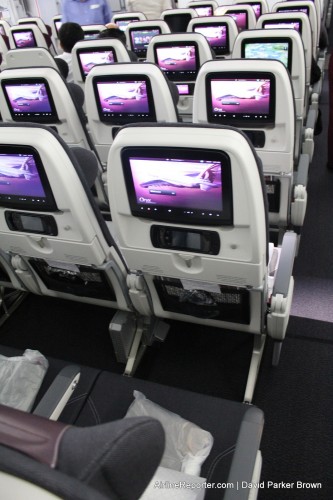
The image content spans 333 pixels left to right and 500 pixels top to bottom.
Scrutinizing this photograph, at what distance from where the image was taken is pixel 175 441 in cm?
137

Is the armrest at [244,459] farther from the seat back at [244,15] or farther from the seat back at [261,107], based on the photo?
the seat back at [244,15]

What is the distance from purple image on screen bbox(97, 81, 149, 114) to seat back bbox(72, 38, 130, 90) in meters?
1.21

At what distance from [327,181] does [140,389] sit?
290 centimetres

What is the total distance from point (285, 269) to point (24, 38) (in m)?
6.93

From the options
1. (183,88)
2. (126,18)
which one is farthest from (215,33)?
(126,18)

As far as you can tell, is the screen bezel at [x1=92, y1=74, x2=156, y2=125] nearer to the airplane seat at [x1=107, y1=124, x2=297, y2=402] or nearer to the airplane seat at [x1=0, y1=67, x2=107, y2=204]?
the airplane seat at [x1=0, y1=67, x2=107, y2=204]

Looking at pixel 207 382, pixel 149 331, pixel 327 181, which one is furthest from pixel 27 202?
pixel 327 181

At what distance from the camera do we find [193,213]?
4.47 ft

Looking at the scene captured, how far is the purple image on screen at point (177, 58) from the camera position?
12.1ft

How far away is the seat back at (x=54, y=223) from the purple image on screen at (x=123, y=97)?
0.96m

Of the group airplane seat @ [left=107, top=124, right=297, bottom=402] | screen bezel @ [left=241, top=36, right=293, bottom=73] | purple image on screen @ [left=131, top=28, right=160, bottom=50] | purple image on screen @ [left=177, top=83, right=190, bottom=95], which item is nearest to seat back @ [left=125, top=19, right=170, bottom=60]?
purple image on screen @ [left=131, top=28, right=160, bottom=50]

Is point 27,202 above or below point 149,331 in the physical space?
above

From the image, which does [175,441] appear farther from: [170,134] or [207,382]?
[170,134]

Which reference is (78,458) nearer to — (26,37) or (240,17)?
(240,17)
